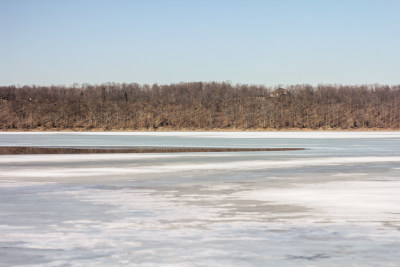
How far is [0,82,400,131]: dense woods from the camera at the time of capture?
9038 centimetres

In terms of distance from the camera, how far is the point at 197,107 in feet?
337

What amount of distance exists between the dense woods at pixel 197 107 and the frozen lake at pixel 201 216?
6879 cm

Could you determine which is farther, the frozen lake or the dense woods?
the dense woods

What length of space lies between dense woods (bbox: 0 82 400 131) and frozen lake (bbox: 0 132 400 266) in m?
68.8

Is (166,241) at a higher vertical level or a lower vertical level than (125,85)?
lower

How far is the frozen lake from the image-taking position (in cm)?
682

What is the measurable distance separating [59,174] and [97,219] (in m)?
7.29

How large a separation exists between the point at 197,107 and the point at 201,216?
9357cm

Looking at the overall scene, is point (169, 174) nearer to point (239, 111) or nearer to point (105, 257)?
point (105, 257)

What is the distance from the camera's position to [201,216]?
30.7 feet

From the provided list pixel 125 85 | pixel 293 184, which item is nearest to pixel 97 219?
pixel 293 184

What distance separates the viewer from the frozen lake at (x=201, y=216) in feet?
22.4

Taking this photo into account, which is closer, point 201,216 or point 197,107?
point 201,216

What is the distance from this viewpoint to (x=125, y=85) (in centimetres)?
11706
